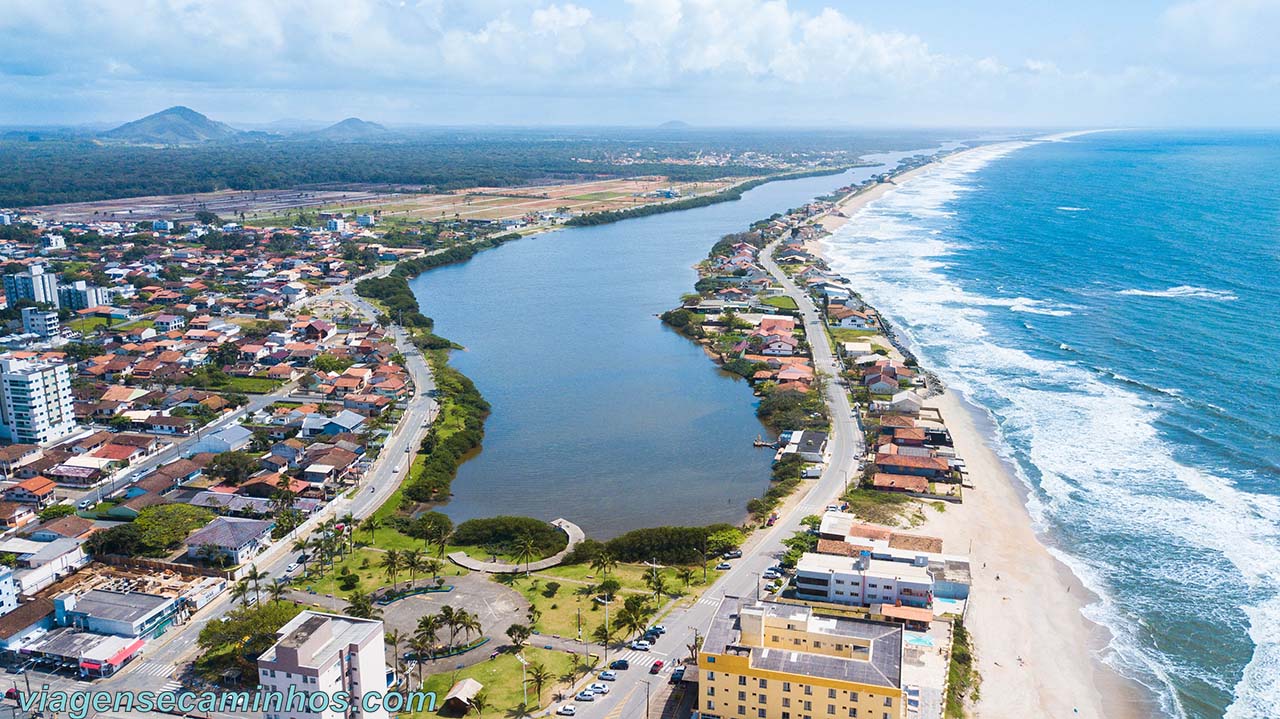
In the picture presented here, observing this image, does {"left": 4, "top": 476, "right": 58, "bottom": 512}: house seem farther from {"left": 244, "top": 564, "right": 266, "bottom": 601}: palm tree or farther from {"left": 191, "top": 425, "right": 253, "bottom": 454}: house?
{"left": 244, "top": 564, "right": 266, "bottom": 601}: palm tree

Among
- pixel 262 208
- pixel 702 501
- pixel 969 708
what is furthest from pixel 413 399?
pixel 262 208

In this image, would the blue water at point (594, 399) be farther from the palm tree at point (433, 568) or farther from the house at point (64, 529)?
the house at point (64, 529)

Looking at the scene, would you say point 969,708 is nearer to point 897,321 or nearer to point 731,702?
point 731,702

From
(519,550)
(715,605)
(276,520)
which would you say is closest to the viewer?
(715,605)

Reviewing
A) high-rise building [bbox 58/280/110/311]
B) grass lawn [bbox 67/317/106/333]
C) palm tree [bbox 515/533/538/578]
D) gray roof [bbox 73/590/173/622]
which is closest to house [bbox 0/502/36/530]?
gray roof [bbox 73/590/173/622]

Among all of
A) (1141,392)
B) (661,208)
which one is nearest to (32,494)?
(1141,392)

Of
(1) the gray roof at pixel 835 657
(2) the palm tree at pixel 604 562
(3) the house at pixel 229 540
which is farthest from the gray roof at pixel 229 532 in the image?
(1) the gray roof at pixel 835 657

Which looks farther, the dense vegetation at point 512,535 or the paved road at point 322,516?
the dense vegetation at point 512,535
